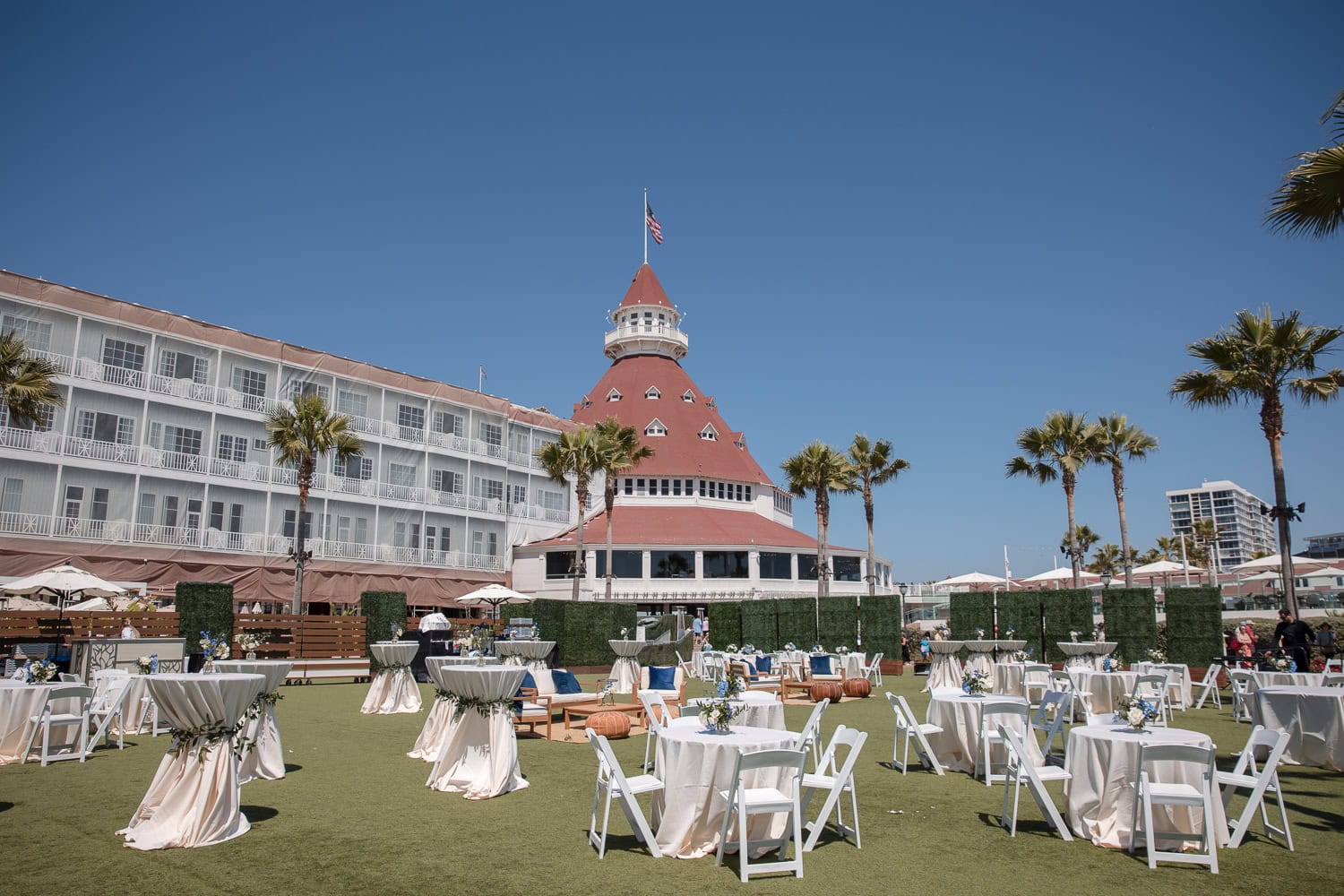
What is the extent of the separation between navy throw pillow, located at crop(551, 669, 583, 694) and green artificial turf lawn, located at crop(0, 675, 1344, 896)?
4.74 metres

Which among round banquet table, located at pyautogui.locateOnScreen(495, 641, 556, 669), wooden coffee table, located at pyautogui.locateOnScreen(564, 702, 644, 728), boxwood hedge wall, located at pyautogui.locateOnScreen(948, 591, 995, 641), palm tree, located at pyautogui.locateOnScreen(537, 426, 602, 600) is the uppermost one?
palm tree, located at pyautogui.locateOnScreen(537, 426, 602, 600)

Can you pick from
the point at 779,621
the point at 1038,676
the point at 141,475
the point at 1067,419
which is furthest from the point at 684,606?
the point at 1038,676

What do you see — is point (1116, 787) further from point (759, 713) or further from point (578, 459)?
point (578, 459)

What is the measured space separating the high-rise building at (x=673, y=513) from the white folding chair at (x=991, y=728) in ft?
122

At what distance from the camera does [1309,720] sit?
10.7m

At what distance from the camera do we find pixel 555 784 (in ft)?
32.1

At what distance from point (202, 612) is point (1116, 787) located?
2285 cm

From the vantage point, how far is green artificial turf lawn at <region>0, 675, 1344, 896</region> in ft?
19.5

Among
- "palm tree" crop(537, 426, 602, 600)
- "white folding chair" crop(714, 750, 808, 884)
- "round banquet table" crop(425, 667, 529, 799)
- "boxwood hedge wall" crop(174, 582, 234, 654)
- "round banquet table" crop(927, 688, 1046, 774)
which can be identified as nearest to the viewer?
"white folding chair" crop(714, 750, 808, 884)

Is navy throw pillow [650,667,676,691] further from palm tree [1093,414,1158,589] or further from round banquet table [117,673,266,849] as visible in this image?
palm tree [1093,414,1158,589]

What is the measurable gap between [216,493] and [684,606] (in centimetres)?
2493

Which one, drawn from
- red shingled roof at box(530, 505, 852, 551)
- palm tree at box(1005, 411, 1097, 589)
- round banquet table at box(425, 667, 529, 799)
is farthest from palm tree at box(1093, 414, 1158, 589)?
round banquet table at box(425, 667, 529, 799)

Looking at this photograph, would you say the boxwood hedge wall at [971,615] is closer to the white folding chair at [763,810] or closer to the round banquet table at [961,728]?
the round banquet table at [961,728]

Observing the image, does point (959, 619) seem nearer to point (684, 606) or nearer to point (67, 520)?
point (684, 606)
